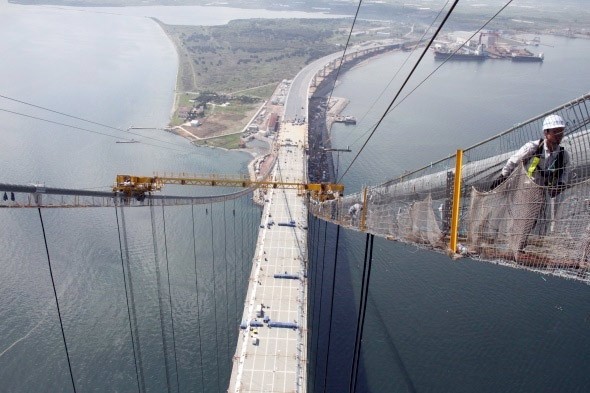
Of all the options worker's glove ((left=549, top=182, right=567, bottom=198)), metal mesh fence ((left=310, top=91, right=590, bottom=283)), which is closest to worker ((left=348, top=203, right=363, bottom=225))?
metal mesh fence ((left=310, top=91, right=590, bottom=283))

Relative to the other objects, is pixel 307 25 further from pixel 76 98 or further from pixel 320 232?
pixel 320 232

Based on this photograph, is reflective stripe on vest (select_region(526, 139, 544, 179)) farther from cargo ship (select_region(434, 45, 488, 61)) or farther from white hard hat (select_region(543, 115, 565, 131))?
cargo ship (select_region(434, 45, 488, 61))

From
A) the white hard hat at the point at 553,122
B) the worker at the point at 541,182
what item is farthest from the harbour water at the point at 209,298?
the white hard hat at the point at 553,122

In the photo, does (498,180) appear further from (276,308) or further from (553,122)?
(276,308)

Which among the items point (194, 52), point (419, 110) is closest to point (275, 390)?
point (419, 110)

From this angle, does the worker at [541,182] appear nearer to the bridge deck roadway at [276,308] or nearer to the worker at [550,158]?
the worker at [550,158]
